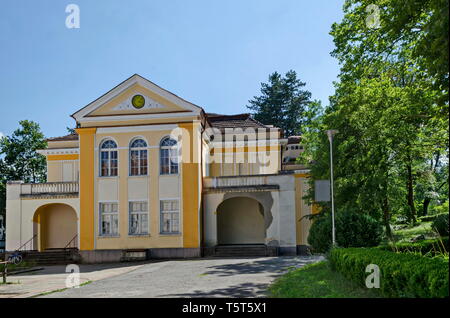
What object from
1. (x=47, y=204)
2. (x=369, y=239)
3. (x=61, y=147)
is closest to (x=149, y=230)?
(x=47, y=204)

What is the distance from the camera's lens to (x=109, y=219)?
87.4ft

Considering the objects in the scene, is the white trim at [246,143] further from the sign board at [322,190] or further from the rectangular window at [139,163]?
the sign board at [322,190]

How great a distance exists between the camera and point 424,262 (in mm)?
8820

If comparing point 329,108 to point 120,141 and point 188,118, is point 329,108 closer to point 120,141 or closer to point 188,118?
point 188,118

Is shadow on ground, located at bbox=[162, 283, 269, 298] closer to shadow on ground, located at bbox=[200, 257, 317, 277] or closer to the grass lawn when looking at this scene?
the grass lawn

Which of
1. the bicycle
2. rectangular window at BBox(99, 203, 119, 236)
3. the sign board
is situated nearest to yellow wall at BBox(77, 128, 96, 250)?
rectangular window at BBox(99, 203, 119, 236)

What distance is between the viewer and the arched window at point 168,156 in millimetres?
26297

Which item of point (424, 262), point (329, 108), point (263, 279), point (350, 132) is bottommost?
point (263, 279)

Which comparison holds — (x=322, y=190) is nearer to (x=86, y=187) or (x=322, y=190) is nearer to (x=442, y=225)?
(x=442, y=225)

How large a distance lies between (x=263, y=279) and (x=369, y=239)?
4845mm

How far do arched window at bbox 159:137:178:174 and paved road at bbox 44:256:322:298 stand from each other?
6.77 meters

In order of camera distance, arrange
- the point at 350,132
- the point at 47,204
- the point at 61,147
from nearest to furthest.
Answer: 1. the point at 350,132
2. the point at 47,204
3. the point at 61,147

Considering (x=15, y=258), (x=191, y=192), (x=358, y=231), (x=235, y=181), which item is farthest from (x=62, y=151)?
(x=358, y=231)

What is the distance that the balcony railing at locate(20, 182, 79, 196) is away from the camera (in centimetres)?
2786
